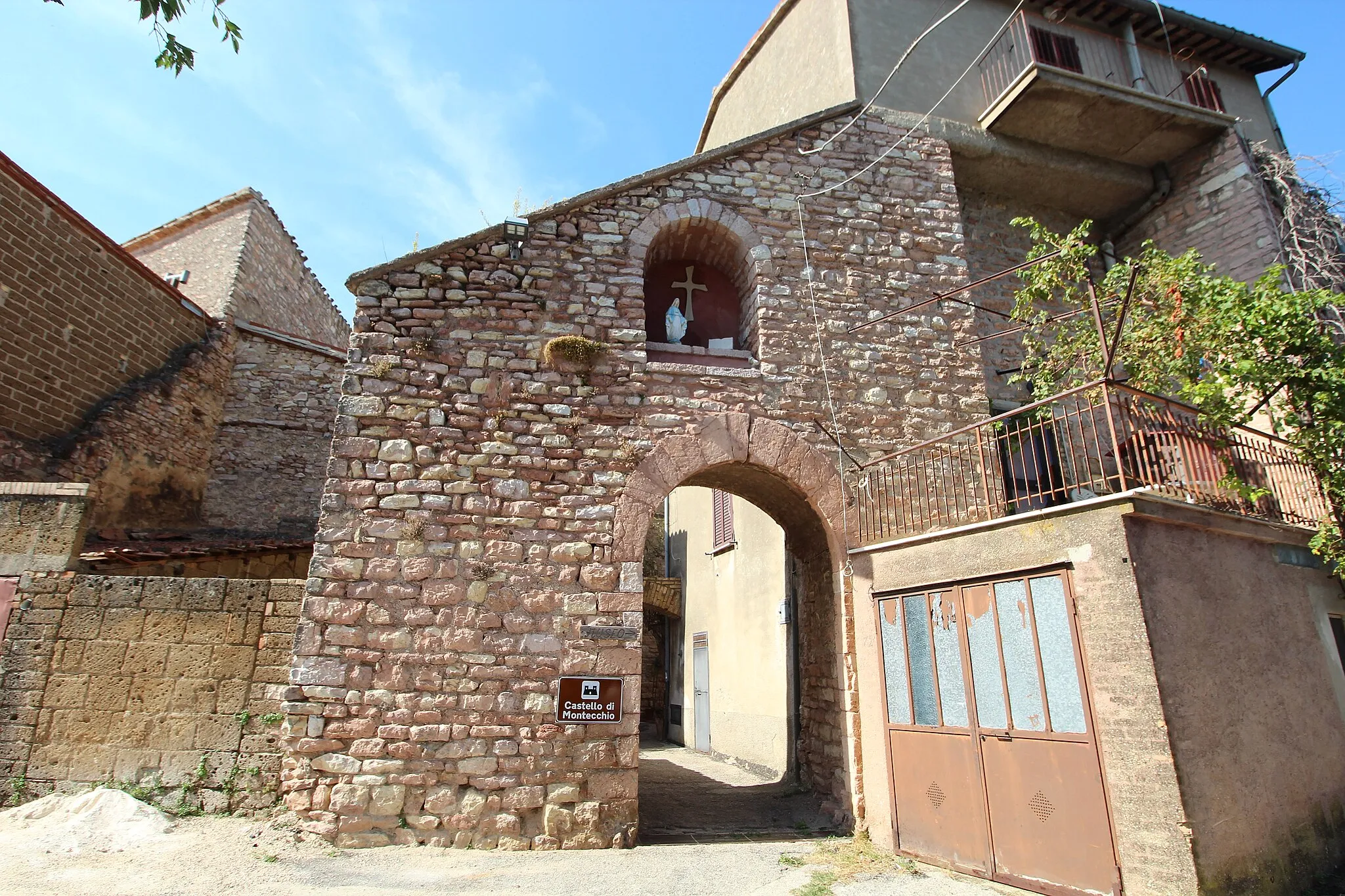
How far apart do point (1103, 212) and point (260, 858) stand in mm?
11008

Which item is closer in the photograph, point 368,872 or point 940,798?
point 368,872

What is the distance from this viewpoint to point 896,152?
7.72 metres

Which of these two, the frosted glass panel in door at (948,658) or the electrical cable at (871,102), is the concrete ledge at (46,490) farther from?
the electrical cable at (871,102)

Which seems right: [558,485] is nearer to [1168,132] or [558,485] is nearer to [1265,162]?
[1168,132]

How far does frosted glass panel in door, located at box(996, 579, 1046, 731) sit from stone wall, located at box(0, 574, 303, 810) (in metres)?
5.19

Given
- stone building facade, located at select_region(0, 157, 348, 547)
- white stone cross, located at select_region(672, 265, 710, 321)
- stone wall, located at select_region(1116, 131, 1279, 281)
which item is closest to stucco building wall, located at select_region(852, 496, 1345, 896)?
white stone cross, located at select_region(672, 265, 710, 321)

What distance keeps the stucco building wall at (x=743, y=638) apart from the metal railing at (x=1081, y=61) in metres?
6.09

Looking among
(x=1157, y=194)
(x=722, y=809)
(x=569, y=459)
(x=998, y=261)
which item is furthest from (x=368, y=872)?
(x=1157, y=194)

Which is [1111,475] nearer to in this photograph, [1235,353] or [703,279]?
[1235,353]

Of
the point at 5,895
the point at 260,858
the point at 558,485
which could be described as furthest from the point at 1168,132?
the point at 5,895

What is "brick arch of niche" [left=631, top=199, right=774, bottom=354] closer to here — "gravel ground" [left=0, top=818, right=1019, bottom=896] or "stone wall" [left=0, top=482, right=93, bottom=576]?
"gravel ground" [left=0, top=818, right=1019, bottom=896]

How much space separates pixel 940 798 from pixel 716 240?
5266 mm

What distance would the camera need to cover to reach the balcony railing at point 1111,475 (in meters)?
4.97

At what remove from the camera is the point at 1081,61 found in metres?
8.89
